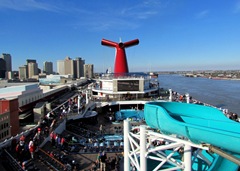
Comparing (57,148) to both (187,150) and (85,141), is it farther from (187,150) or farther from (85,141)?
(187,150)

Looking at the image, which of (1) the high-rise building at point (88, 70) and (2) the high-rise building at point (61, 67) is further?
(2) the high-rise building at point (61, 67)

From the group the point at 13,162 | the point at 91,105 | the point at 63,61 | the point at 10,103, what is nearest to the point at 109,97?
the point at 91,105

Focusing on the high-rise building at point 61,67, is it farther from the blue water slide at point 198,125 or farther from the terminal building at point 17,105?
the blue water slide at point 198,125

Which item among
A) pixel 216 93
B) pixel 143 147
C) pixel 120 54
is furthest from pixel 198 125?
pixel 216 93

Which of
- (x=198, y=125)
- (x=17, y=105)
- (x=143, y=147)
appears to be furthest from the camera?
(x=17, y=105)

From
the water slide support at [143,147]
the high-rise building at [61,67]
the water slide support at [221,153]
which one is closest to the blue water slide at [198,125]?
the water slide support at [221,153]

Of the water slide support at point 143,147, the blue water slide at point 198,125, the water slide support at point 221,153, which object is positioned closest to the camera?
the water slide support at point 221,153

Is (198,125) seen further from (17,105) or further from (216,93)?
(216,93)
